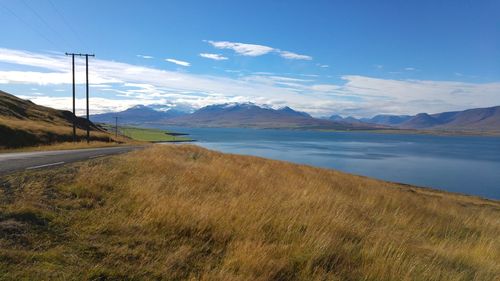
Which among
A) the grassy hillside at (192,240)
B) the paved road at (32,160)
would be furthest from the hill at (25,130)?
the grassy hillside at (192,240)

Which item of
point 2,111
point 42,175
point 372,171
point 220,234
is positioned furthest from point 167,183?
point 2,111

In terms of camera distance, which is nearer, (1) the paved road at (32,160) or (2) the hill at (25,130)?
(1) the paved road at (32,160)

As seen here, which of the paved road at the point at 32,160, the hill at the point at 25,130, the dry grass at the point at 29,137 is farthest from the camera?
the hill at the point at 25,130

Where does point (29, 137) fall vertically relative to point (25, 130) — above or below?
below

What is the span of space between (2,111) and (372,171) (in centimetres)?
6514

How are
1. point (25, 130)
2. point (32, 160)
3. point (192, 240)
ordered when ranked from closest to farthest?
point (192, 240), point (32, 160), point (25, 130)

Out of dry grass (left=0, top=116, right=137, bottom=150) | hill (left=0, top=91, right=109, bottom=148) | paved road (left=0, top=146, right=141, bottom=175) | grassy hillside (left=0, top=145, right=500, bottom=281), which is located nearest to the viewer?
grassy hillside (left=0, top=145, right=500, bottom=281)

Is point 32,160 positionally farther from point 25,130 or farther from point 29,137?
point 25,130

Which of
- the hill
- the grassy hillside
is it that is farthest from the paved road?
the hill

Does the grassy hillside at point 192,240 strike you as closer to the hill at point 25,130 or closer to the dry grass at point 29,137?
the dry grass at point 29,137

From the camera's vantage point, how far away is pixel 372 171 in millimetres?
68500

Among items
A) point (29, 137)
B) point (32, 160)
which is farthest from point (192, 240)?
point (29, 137)

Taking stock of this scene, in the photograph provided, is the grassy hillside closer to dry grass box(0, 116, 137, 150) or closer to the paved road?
the paved road

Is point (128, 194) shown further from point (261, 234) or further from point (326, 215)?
point (326, 215)
